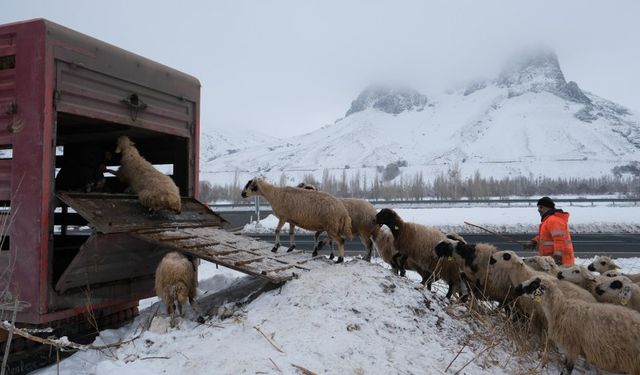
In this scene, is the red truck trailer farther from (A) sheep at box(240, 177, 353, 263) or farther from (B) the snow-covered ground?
(A) sheep at box(240, 177, 353, 263)

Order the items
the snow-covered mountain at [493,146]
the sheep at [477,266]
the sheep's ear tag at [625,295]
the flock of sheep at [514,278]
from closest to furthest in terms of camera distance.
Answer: the flock of sheep at [514,278] → the sheep's ear tag at [625,295] → the sheep at [477,266] → the snow-covered mountain at [493,146]

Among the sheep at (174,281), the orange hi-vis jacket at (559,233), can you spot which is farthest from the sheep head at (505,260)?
the sheep at (174,281)

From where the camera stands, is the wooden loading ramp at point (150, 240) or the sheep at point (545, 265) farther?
the sheep at point (545, 265)

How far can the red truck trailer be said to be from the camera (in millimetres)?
5473

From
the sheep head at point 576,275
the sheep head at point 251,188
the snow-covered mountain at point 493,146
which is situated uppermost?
the snow-covered mountain at point 493,146

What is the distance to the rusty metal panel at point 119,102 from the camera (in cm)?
588

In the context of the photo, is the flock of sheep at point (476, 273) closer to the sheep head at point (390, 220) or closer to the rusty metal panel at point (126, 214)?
the sheep head at point (390, 220)

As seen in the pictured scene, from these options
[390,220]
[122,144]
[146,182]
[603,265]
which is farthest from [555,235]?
[122,144]

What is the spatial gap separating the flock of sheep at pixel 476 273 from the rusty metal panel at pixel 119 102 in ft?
3.17

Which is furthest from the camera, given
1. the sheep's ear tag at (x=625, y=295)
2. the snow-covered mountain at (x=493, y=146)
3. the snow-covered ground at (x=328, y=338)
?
the snow-covered mountain at (x=493, y=146)

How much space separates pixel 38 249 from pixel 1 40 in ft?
9.19

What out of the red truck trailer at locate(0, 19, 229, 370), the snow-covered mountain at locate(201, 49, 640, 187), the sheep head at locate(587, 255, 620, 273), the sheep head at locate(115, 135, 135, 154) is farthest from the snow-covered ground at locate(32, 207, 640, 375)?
the snow-covered mountain at locate(201, 49, 640, 187)

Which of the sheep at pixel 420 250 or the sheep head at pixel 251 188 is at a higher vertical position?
the sheep head at pixel 251 188

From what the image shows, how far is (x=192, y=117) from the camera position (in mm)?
8383
